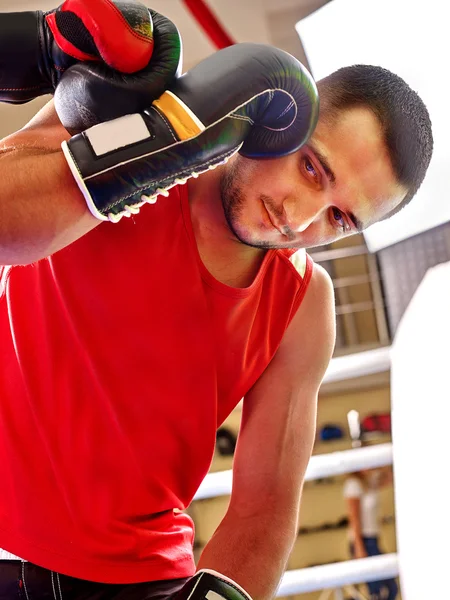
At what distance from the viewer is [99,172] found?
82cm

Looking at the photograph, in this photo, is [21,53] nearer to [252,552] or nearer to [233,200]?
[233,200]

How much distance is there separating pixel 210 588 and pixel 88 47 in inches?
32.5

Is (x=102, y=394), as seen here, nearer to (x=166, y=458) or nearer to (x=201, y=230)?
(x=166, y=458)

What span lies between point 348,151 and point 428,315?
2.26ft

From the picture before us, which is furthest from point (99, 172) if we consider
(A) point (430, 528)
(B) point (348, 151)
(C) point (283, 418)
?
(A) point (430, 528)

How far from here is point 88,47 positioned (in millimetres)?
866

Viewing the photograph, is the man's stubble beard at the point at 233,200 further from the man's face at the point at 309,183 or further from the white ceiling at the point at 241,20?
the white ceiling at the point at 241,20

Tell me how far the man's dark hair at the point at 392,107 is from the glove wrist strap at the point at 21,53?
54cm

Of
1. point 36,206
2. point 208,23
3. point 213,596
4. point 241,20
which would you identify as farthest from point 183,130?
point 241,20

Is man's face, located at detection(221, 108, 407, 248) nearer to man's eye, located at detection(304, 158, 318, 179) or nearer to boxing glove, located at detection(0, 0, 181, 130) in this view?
man's eye, located at detection(304, 158, 318, 179)

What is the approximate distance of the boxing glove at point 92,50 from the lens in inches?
33.1

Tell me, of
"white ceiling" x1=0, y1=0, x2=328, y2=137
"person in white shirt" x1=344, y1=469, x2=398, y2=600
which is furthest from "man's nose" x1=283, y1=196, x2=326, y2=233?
"person in white shirt" x1=344, y1=469, x2=398, y2=600

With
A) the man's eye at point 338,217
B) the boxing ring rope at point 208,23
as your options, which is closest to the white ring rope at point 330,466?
the man's eye at point 338,217

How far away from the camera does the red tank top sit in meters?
1.19
